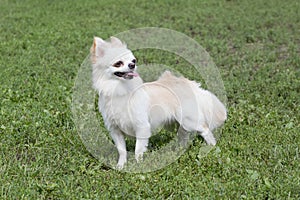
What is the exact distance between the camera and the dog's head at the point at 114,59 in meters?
4.37

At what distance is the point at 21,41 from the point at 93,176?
610 centimetres

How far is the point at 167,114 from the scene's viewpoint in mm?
4953

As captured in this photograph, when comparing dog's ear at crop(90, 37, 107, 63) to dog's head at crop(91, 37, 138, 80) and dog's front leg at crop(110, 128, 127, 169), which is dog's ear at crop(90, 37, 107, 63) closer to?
dog's head at crop(91, 37, 138, 80)

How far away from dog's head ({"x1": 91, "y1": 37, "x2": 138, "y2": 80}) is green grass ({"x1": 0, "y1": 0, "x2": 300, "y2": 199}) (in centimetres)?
91

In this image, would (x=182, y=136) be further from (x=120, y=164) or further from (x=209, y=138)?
(x=120, y=164)

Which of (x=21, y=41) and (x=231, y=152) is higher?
(x=231, y=152)

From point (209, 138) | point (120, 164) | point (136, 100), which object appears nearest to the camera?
point (136, 100)

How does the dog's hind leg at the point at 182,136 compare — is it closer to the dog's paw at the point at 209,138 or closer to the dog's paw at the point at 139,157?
the dog's paw at the point at 209,138

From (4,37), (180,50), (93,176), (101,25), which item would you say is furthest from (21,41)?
(93,176)

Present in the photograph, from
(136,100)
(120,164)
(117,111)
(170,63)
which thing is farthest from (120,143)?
(170,63)

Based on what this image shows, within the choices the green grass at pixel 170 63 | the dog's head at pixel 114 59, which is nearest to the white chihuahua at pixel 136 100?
the dog's head at pixel 114 59

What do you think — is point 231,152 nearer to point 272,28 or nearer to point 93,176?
point 93,176

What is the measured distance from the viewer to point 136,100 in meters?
4.63

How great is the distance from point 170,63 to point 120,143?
160 inches
